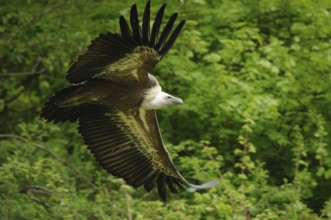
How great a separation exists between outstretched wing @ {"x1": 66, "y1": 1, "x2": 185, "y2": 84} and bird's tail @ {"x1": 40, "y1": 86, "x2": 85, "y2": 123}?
0.33 metres

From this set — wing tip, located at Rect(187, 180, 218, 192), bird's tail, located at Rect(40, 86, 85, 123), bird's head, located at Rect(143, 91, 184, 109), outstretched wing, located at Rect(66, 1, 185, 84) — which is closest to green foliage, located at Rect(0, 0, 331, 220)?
bird's tail, located at Rect(40, 86, 85, 123)

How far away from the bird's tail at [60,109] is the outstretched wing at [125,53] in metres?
0.33

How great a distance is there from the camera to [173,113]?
33.3 feet

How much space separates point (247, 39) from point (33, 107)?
8.10ft

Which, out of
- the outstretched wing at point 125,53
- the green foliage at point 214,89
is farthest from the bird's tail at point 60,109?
the green foliage at point 214,89

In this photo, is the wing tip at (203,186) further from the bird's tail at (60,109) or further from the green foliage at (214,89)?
the green foliage at (214,89)

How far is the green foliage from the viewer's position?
360 inches

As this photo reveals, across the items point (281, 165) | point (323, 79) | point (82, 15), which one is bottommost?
point (281, 165)

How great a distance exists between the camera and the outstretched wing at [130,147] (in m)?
7.83

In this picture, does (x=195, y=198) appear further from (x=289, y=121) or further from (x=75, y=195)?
(x=289, y=121)

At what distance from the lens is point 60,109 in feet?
24.7

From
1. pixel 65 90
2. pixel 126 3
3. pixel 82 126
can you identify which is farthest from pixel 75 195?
A: pixel 126 3

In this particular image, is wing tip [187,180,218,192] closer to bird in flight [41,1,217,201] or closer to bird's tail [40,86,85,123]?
bird in flight [41,1,217,201]

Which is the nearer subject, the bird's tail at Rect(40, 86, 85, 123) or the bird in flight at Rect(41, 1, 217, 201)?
the bird in flight at Rect(41, 1, 217, 201)
